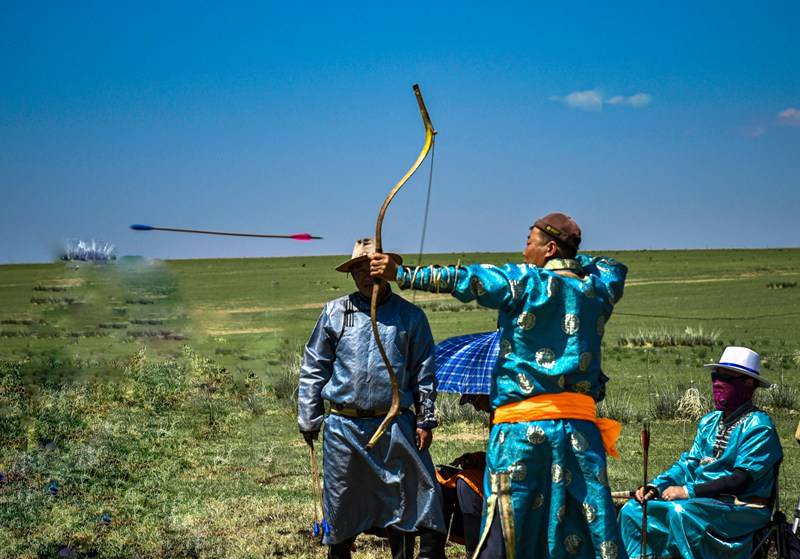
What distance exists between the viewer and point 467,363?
7.47 m

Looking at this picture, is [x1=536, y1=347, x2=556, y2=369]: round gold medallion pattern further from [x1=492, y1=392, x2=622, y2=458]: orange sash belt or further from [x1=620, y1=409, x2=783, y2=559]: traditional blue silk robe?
[x1=620, y1=409, x2=783, y2=559]: traditional blue silk robe

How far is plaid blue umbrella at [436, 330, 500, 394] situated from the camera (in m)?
7.27

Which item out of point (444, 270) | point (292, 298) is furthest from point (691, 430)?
point (292, 298)

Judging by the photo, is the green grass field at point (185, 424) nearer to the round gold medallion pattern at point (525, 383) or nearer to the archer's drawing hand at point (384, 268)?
the round gold medallion pattern at point (525, 383)

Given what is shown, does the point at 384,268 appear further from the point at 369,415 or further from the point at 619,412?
the point at 619,412

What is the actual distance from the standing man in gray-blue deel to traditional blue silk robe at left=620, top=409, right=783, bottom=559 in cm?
138

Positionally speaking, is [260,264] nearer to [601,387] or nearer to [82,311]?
[82,311]

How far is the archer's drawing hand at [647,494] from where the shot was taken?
6.27m

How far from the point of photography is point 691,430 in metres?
14.5

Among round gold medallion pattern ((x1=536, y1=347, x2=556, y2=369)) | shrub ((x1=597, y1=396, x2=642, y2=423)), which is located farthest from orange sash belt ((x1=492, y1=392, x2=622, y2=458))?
shrub ((x1=597, y1=396, x2=642, y2=423))

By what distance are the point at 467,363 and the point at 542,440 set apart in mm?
2323

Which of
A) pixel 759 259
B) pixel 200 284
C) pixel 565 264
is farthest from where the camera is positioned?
pixel 759 259

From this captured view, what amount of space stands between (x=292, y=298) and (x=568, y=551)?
5734 cm

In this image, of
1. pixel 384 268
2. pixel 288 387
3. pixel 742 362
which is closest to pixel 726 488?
pixel 742 362
